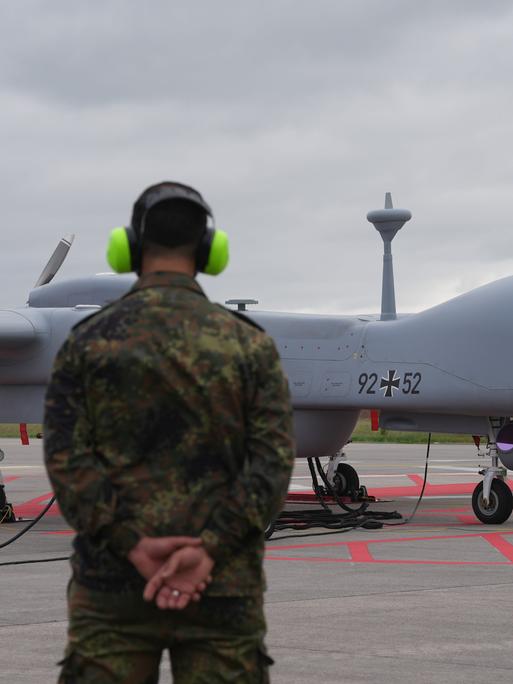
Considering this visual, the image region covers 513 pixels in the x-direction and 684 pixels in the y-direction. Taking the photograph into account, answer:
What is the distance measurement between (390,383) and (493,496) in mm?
1943

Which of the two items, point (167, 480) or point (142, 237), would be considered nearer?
point (167, 480)

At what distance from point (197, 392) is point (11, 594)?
672 centimetres

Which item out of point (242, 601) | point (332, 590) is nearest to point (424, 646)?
point (332, 590)

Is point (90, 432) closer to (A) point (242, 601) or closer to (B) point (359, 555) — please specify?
(A) point (242, 601)

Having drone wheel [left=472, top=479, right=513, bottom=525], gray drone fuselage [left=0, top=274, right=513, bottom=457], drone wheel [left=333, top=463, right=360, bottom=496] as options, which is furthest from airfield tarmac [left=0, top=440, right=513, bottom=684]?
drone wheel [left=333, top=463, right=360, bottom=496]

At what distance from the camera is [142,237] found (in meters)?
3.60

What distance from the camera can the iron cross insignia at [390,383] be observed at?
15609mm

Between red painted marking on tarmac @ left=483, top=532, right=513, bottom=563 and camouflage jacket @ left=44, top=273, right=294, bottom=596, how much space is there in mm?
8903

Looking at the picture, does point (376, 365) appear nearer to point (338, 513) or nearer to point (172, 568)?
point (338, 513)

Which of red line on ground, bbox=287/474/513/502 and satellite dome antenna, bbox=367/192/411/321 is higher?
satellite dome antenna, bbox=367/192/411/321

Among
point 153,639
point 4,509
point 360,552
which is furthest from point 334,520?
point 153,639

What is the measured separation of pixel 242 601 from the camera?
3.33 m

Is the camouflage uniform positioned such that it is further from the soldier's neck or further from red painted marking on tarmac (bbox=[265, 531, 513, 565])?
red painted marking on tarmac (bbox=[265, 531, 513, 565])

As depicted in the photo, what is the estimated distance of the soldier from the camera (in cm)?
328
